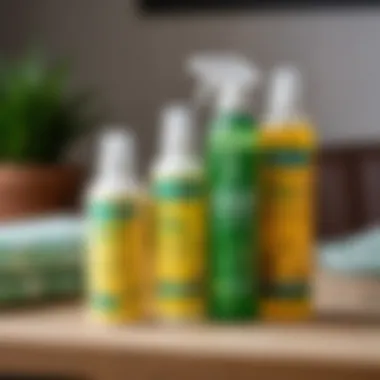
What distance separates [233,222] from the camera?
794 mm

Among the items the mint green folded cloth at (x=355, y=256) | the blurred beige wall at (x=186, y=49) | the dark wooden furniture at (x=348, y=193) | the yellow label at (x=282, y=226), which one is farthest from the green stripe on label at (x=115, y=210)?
the blurred beige wall at (x=186, y=49)

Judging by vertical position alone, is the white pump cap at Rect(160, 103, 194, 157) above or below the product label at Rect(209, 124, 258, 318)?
above

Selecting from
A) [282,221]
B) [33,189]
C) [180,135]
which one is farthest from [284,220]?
[33,189]

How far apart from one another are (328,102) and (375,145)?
0.15m

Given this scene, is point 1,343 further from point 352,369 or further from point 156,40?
point 156,40

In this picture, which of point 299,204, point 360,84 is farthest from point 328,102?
point 299,204

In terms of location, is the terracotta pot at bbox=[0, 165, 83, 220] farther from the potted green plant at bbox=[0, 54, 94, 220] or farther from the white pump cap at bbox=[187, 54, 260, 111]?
the white pump cap at bbox=[187, 54, 260, 111]

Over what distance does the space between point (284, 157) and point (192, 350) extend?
190mm

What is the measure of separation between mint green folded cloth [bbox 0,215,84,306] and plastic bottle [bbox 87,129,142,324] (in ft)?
0.30

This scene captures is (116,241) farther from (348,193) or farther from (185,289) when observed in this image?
(348,193)

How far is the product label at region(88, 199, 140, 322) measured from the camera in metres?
0.79

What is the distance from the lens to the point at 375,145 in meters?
1.54

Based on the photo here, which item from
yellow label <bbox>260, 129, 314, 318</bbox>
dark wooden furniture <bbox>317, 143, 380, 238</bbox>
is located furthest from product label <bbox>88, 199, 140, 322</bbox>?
dark wooden furniture <bbox>317, 143, 380, 238</bbox>

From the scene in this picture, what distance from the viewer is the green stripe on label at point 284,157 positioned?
0.82 m
